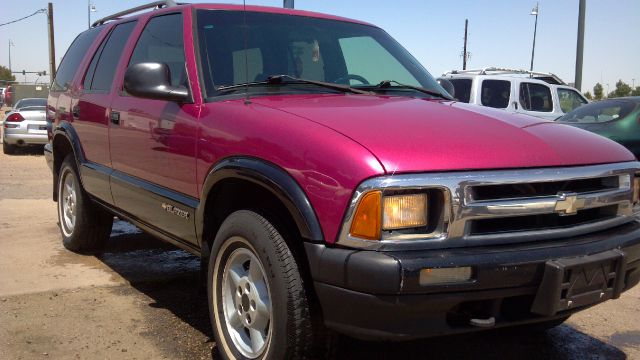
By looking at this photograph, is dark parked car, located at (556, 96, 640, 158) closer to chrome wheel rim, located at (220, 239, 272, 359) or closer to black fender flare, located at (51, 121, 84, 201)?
black fender flare, located at (51, 121, 84, 201)

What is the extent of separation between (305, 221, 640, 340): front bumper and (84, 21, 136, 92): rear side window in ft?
9.41

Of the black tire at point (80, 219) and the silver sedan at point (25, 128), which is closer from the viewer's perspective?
the black tire at point (80, 219)

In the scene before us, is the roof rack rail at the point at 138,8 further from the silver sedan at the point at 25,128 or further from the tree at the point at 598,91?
the tree at the point at 598,91

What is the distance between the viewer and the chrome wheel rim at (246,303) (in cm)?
282

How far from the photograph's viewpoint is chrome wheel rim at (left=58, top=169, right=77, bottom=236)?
5441 mm

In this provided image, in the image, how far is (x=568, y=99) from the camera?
12.9 meters

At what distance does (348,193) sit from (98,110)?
2.89 m

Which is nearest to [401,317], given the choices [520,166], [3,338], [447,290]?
[447,290]

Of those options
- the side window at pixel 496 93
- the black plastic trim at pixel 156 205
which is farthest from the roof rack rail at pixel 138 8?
the side window at pixel 496 93

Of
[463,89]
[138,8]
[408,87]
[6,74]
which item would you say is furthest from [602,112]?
[6,74]

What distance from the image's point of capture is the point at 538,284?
2.43 meters

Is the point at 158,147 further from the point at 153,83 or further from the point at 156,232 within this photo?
the point at 156,232

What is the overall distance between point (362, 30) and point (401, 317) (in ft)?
8.59

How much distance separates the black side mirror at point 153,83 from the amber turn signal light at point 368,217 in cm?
148
